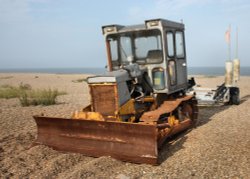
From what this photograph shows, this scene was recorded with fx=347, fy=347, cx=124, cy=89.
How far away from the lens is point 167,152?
698cm

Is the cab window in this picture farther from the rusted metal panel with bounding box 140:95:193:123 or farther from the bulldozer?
the rusted metal panel with bounding box 140:95:193:123

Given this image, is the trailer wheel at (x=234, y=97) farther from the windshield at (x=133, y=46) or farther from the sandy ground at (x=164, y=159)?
the windshield at (x=133, y=46)

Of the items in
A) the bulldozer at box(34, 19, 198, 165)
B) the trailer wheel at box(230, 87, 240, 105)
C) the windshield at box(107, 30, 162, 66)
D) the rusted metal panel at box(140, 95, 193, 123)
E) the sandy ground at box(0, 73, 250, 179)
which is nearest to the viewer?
the sandy ground at box(0, 73, 250, 179)

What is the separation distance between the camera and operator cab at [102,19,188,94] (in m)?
8.36

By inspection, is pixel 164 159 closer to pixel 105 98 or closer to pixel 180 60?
pixel 105 98

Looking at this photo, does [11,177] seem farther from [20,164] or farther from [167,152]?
[167,152]

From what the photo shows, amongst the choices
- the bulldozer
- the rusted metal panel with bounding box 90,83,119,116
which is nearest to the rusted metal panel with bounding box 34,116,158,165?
the bulldozer

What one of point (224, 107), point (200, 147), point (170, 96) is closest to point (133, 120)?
point (200, 147)

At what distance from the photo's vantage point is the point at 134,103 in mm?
7922

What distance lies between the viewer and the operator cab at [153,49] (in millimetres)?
8359

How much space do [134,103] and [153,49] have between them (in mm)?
1562

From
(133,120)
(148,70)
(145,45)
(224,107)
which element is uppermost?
(145,45)

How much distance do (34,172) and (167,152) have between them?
2.62 metres

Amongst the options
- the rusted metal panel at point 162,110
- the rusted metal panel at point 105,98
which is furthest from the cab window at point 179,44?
the rusted metal panel at point 105,98
